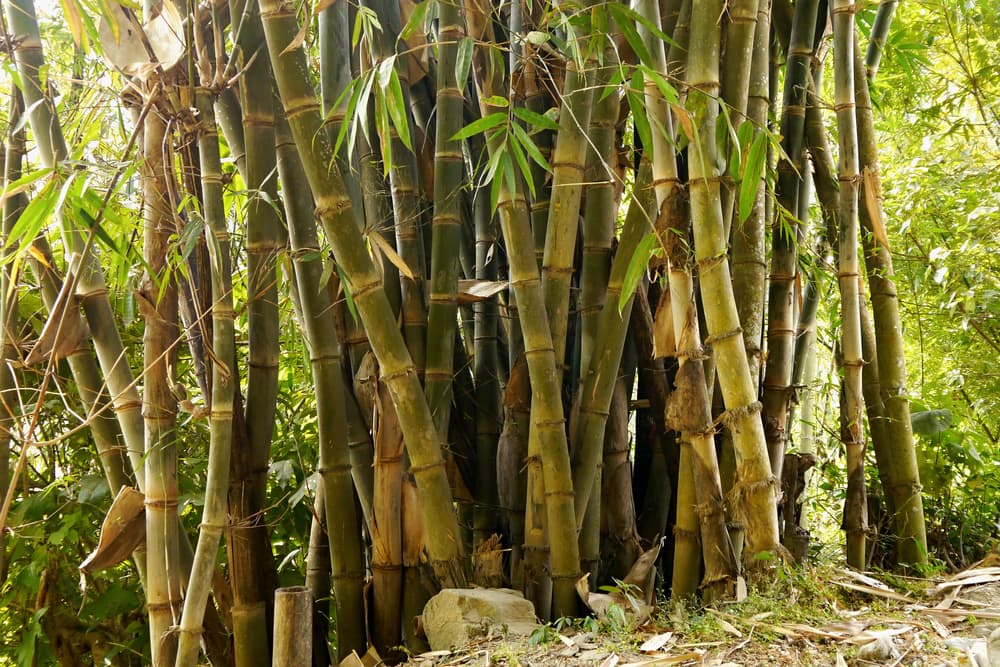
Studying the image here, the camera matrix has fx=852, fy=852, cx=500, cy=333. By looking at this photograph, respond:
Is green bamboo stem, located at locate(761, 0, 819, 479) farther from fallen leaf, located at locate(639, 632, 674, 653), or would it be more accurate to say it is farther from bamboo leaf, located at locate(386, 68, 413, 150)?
bamboo leaf, located at locate(386, 68, 413, 150)

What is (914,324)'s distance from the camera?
289 cm

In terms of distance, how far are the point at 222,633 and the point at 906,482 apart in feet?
4.94

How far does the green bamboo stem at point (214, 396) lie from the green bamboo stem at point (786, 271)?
103 cm

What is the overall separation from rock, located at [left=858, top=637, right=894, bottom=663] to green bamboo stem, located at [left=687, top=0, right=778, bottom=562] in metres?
0.21

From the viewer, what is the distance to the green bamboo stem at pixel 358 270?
141 centimetres

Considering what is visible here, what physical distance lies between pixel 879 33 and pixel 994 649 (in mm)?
1347

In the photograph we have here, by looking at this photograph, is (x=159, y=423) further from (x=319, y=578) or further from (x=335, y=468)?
(x=319, y=578)

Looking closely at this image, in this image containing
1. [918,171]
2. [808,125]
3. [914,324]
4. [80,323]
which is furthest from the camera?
[914,324]

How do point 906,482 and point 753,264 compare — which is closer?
point 753,264

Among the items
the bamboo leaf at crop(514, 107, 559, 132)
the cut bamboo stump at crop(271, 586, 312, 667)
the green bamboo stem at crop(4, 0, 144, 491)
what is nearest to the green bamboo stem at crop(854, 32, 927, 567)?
the bamboo leaf at crop(514, 107, 559, 132)

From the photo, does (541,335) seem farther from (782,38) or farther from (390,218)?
(782,38)

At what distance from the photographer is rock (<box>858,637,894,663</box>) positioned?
4.05 ft

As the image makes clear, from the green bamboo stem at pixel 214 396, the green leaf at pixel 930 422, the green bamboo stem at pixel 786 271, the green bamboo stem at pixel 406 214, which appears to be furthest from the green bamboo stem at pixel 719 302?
the green leaf at pixel 930 422

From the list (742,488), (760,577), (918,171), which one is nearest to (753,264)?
(742,488)
